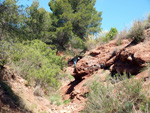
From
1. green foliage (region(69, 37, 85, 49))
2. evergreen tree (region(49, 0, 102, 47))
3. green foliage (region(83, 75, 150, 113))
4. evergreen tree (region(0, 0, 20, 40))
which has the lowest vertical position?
green foliage (region(83, 75, 150, 113))

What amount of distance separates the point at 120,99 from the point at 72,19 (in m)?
15.4

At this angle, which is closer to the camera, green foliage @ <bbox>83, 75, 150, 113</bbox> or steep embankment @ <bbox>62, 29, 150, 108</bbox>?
green foliage @ <bbox>83, 75, 150, 113</bbox>

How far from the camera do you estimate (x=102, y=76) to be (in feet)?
25.5

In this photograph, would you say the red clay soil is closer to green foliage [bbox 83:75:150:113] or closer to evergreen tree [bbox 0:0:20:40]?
green foliage [bbox 83:75:150:113]

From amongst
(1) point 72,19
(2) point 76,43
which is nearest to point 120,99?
(2) point 76,43

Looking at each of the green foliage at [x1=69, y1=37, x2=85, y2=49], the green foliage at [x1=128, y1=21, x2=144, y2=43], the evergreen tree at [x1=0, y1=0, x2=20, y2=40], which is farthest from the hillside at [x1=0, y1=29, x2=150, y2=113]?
the green foliage at [x1=69, y1=37, x2=85, y2=49]

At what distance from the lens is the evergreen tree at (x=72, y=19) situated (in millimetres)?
17484

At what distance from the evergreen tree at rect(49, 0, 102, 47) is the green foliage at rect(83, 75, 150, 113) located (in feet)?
41.8

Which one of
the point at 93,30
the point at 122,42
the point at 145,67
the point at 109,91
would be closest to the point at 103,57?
the point at 122,42

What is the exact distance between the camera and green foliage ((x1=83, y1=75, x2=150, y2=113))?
3.72m

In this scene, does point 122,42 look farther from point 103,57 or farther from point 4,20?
point 4,20

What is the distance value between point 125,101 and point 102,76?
3938mm

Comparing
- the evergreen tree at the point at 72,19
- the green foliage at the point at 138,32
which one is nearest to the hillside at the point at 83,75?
the green foliage at the point at 138,32

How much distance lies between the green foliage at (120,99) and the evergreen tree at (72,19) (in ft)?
41.8
